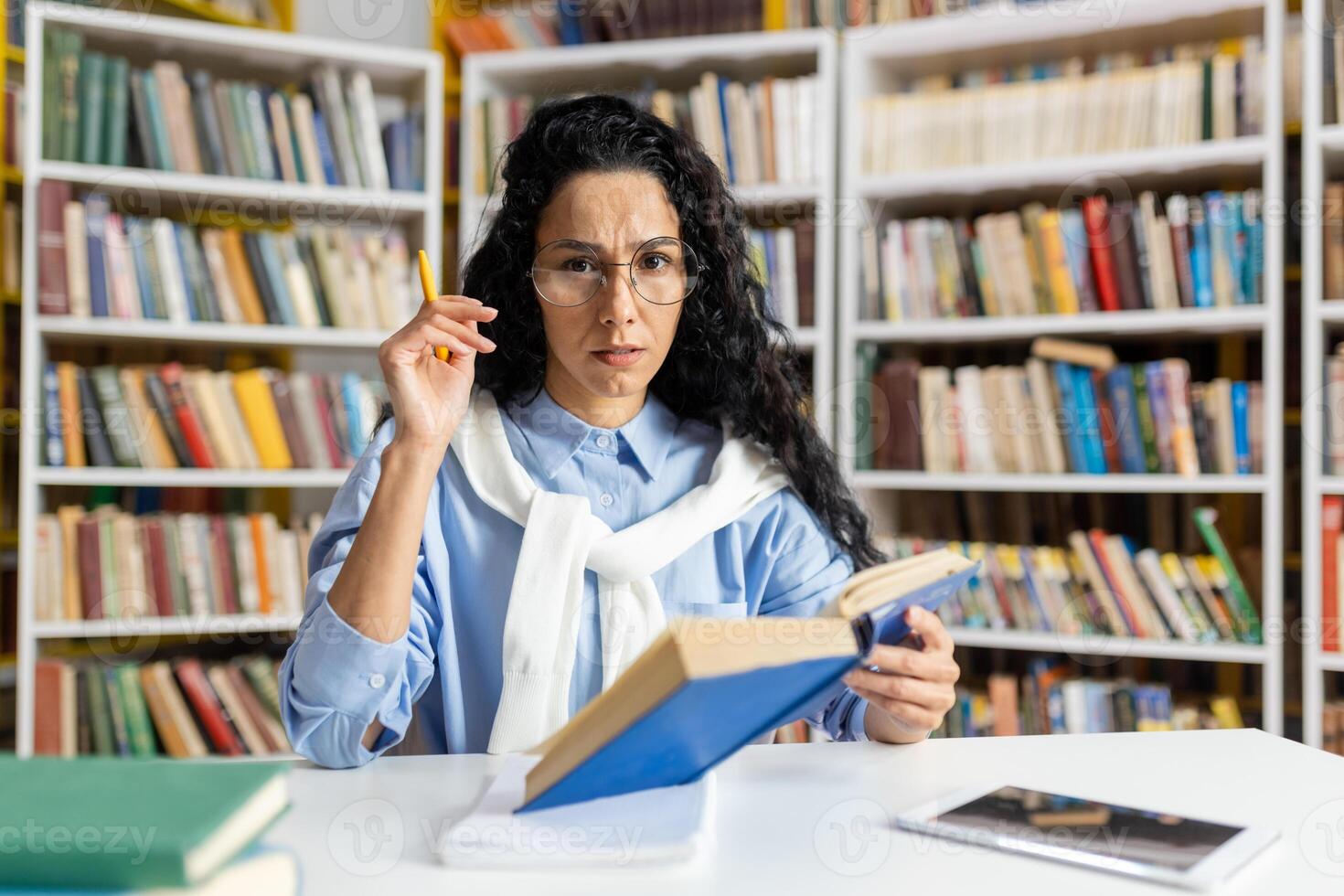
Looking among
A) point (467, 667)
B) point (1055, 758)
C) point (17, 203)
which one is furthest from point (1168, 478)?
point (17, 203)

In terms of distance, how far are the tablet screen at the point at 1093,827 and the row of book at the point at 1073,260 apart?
1743 mm

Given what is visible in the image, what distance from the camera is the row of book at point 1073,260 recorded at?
2.25 meters

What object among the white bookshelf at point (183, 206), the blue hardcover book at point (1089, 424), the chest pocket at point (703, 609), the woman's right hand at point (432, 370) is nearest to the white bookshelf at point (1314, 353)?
the blue hardcover book at point (1089, 424)

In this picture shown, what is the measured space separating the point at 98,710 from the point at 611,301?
1854 mm

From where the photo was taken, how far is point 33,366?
2.31 meters

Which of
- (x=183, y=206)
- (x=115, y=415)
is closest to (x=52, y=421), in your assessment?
(x=115, y=415)

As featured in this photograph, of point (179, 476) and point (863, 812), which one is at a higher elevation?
point (179, 476)

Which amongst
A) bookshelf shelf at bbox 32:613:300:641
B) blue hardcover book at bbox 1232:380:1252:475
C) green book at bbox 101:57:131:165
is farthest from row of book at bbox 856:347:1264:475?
green book at bbox 101:57:131:165

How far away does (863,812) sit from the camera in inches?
32.5

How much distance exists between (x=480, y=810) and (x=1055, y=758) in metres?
0.52

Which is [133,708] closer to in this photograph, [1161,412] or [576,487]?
[576,487]

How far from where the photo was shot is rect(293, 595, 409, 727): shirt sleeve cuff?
992mm

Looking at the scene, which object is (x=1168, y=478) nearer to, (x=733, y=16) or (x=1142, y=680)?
(x=1142, y=680)

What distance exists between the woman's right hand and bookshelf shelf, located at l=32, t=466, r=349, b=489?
1.41 m
